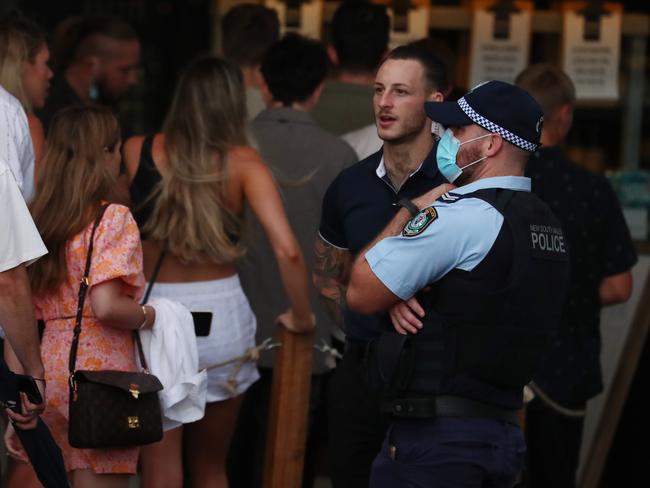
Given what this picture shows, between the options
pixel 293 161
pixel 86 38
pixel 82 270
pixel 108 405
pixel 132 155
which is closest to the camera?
pixel 108 405

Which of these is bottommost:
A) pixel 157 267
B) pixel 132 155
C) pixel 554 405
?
pixel 554 405

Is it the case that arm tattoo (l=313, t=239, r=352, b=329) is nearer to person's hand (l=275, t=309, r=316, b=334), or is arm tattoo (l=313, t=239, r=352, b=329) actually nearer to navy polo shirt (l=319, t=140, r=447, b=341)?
navy polo shirt (l=319, t=140, r=447, b=341)

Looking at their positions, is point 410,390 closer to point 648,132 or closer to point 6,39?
point 6,39

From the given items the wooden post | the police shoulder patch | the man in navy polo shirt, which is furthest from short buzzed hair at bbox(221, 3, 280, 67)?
the police shoulder patch

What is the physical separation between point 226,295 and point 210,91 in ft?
2.31

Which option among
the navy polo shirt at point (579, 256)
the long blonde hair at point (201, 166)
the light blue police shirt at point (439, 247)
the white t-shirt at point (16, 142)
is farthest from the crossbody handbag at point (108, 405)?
the navy polo shirt at point (579, 256)

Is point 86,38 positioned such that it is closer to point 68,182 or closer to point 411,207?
point 68,182

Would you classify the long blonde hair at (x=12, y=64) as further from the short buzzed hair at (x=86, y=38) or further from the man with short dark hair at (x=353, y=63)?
the short buzzed hair at (x=86, y=38)

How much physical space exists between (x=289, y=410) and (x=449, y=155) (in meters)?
1.56

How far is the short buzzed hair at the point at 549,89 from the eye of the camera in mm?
5211

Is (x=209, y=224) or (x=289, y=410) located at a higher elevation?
(x=209, y=224)

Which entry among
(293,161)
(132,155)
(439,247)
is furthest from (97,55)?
(439,247)

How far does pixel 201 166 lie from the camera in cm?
466

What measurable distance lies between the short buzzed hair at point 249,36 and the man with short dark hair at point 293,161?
64 cm
